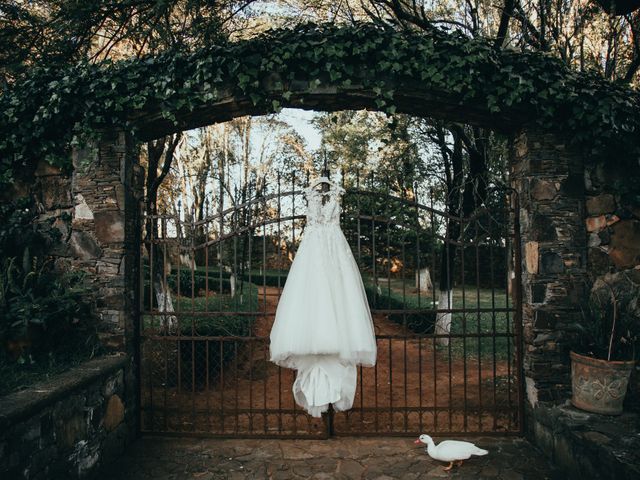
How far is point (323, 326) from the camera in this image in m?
3.21

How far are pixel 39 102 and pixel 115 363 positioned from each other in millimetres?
2252

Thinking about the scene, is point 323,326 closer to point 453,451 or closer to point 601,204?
point 453,451

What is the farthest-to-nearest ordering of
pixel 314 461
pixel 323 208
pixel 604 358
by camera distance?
pixel 323 208 → pixel 314 461 → pixel 604 358

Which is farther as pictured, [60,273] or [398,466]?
[60,273]

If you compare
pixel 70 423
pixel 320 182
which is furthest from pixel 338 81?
pixel 70 423

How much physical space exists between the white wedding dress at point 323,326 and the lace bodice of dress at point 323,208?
4.7 inches

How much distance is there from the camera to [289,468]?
132 inches

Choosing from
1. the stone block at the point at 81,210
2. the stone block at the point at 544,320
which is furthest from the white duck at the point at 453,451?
the stone block at the point at 81,210

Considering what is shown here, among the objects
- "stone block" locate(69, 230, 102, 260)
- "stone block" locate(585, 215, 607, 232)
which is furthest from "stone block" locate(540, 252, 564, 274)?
"stone block" locate(69, 230, 102, 260)

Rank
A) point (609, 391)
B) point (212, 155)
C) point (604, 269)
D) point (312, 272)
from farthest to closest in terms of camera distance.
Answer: point (212, 155) → point (604, 269) → point (312, 272) → point (609, 391)

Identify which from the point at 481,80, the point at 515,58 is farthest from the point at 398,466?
the point at 515,58

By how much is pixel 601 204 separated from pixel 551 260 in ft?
2.04

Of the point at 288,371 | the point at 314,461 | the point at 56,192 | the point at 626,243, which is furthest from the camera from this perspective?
the point at 288,371

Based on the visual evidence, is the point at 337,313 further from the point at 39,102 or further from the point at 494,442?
the point at 39,102
